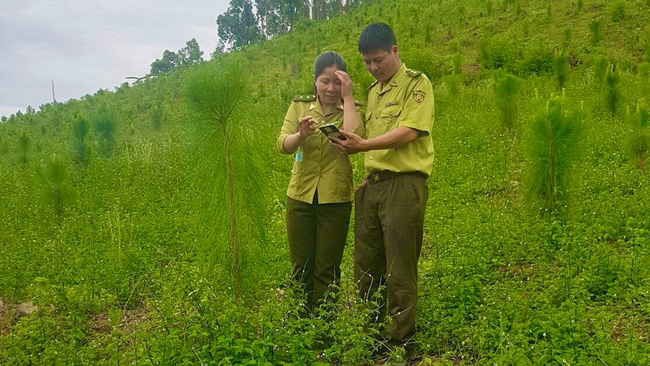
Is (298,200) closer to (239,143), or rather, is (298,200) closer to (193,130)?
(239,143)

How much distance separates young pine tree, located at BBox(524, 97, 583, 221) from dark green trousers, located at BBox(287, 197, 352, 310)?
2.52 metres

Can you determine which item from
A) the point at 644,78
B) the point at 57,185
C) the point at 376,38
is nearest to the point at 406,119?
the point at 376,38

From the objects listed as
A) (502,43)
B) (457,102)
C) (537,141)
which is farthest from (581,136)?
(502,43)

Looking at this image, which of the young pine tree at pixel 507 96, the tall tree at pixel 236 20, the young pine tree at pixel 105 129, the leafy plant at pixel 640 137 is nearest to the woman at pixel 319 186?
the leafy plant at pixel 640 137

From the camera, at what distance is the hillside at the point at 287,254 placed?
2838 millimetres

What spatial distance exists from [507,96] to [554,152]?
338cm

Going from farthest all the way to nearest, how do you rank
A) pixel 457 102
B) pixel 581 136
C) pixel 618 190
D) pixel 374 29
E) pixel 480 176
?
pixel 457 102 → pixel 480 176 → pixel 618 190 → pixel 581 136 → pixel 374 29

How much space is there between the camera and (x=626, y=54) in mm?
11773

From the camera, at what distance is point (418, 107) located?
2758mm

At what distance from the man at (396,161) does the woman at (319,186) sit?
160 mm

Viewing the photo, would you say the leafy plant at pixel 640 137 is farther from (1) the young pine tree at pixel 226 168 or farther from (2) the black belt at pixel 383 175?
(1) the young pine tree at pixel 226 168

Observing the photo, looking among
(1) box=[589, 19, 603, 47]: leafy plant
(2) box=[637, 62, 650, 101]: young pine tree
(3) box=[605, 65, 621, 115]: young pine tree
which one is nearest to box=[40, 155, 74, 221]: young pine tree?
(3) box=[605, 65, 621, 115]: young pine tree

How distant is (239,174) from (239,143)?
0.18 m

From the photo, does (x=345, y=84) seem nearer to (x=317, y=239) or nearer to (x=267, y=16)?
(x=317, y=239)
